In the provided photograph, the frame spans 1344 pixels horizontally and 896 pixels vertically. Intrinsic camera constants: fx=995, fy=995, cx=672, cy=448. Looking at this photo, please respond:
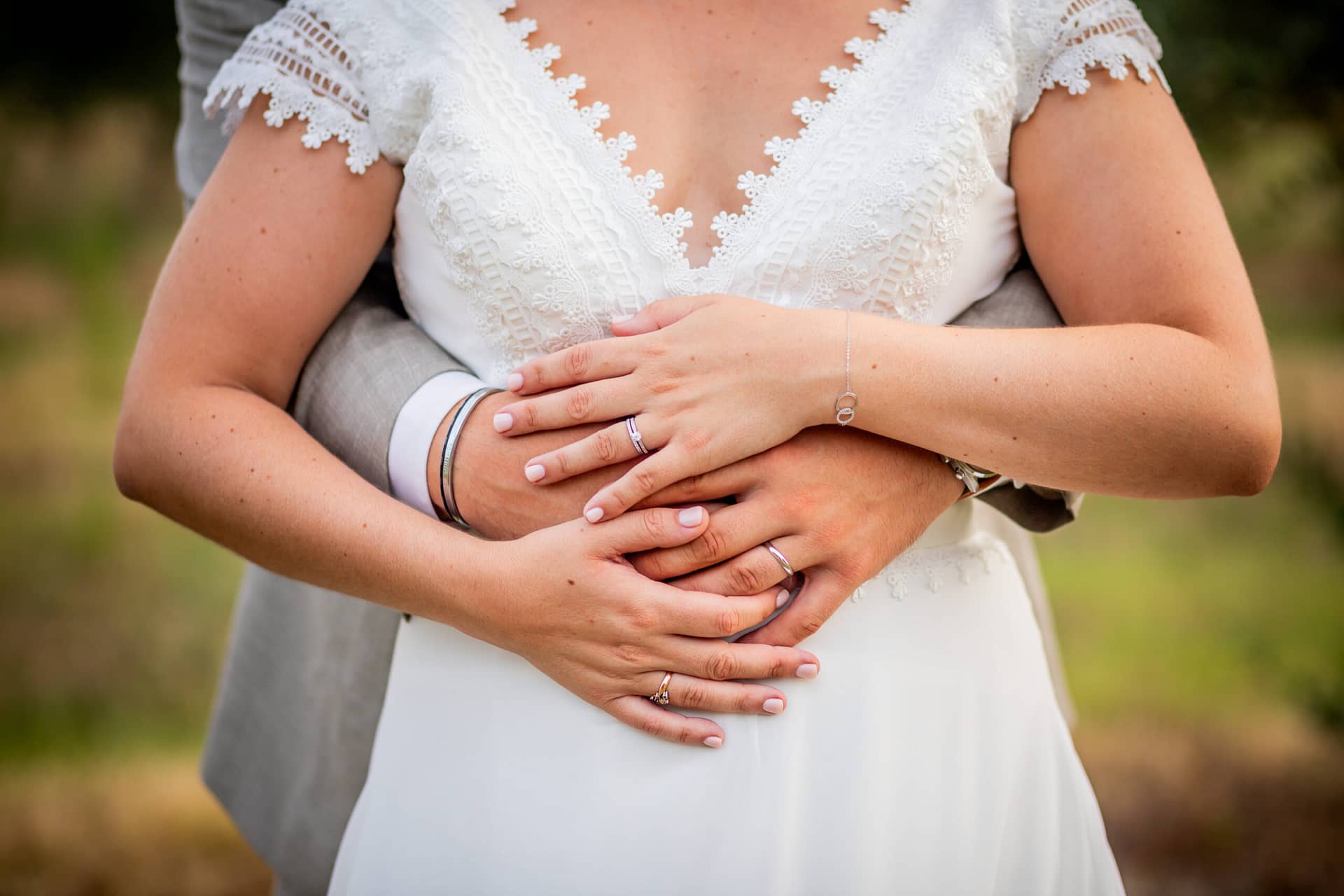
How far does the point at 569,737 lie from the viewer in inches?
49.4

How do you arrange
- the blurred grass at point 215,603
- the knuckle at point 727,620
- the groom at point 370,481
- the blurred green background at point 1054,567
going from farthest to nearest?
the blurred grass at point 215,603 → the blurred green background at point 1054,567 → the groom at point 370,481 → the knuckle at point 727,620

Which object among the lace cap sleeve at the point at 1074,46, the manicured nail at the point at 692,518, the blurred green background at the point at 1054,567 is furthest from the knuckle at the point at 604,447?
the blurred green background at the point at 1054,567

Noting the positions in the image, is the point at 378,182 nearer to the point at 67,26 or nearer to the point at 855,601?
the point at 855,601

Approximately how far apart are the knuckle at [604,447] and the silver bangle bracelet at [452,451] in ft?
0.65

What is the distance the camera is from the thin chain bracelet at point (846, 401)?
1.18 meters

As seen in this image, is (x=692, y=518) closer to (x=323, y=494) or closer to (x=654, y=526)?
(x=654, y=526)

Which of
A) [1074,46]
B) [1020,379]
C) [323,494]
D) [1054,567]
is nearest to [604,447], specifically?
[323,494]

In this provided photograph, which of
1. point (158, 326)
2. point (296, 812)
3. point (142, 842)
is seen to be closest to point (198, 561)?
point (142, 842)

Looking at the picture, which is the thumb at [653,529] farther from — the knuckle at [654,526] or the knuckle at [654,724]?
the knuckle at [654,724]

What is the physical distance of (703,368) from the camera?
1.18 meters

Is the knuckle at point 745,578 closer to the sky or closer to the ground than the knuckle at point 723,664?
closer to the sky

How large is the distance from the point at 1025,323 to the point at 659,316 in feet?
1.67

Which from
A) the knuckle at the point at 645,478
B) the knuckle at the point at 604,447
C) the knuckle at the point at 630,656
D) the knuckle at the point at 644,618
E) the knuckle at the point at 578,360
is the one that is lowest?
the knuckle at the point at 630,656

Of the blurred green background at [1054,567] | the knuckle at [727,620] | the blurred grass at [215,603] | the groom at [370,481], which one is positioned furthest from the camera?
the blurred grass at [215,603]
